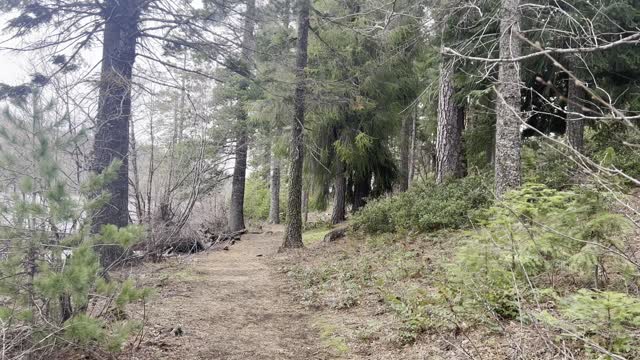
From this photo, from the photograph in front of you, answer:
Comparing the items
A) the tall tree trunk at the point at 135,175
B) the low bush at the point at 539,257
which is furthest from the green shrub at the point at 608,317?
the tall tree trunk at the point at 135,175

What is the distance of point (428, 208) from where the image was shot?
8750 mm

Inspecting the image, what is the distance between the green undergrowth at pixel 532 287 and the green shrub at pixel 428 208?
7.59 feet

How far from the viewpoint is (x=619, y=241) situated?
12.4 ft

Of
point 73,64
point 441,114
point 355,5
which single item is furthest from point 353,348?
point 355,5

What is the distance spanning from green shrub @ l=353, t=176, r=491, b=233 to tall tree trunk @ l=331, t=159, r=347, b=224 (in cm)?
360

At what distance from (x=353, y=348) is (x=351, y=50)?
10.5 m

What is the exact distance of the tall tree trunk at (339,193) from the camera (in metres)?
14.5

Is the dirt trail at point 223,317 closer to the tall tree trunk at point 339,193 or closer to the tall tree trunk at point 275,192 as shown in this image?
the tall tree trunk at point 339,193

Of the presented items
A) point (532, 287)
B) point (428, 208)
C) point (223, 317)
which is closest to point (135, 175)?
point (223, 317)

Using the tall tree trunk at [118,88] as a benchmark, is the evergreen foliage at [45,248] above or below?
below

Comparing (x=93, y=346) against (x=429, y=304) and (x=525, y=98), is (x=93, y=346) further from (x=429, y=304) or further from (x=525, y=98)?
(x=525, y=98)

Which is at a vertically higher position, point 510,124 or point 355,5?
point 355,5

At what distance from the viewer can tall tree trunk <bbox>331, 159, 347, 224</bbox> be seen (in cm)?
1448

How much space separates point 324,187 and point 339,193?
0.65 metres
